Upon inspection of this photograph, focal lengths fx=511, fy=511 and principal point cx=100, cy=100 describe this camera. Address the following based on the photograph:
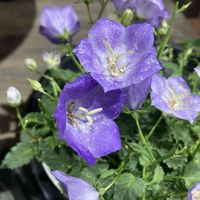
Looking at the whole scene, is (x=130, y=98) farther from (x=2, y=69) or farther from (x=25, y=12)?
(x=25, y=12)

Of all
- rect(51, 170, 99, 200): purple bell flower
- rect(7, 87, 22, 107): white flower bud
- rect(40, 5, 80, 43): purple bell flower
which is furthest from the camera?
rect(40, 5, 80, 43): purple bell flower

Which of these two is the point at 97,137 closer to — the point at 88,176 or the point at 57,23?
the point at 88,176

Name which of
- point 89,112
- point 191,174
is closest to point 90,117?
point 89,112

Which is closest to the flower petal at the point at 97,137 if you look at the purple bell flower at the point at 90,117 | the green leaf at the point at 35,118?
the purple bell flower at the point at 90,117

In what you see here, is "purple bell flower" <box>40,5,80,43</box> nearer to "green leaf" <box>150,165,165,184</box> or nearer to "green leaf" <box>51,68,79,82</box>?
"green leaf" <box>51,68,79,82</box>

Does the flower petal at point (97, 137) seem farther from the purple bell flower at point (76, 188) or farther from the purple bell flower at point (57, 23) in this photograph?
the purple bell flower at point (57, 23)

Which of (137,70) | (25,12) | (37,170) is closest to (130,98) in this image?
(137,70)

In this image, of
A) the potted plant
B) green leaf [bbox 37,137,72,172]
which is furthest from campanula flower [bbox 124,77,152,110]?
green leaf [bbox 37,137,72,172]
